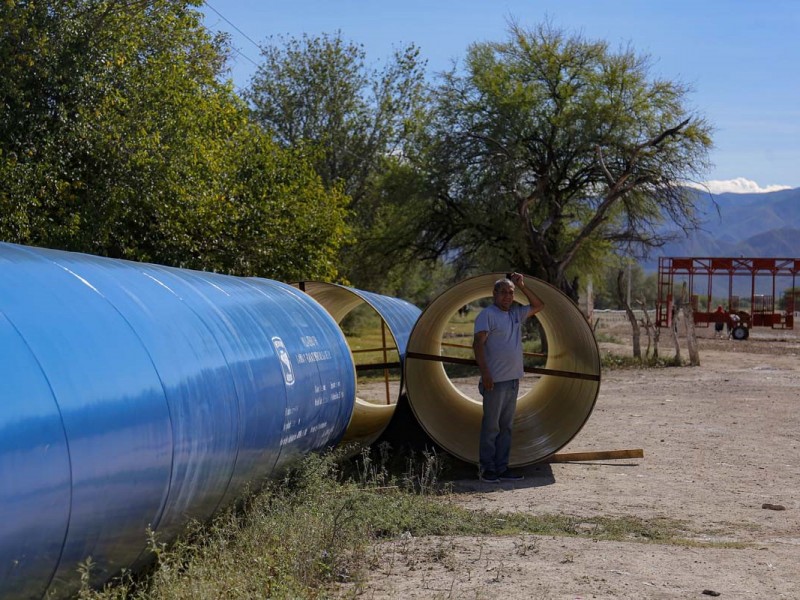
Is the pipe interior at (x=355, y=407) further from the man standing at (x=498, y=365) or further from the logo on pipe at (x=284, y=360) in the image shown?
the logo on pipe at (x=284, y=360)

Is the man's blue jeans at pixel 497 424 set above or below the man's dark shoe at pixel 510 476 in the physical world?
above

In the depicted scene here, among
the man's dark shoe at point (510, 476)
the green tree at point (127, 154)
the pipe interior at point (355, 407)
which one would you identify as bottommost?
the man's dark shoe at point (510, 476)

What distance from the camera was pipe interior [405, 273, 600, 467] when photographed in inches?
504

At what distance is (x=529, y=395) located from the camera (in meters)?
15.5

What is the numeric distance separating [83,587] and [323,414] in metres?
5.15

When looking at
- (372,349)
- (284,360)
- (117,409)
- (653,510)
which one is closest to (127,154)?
(372,349)

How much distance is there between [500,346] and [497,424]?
0.89 metres

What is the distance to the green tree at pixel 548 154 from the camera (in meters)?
30.6

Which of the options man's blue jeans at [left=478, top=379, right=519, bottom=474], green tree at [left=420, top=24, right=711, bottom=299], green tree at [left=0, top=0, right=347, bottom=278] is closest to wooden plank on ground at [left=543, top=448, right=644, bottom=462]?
man's blue jeans at [left=478, top=379, right=519, bottom=474]

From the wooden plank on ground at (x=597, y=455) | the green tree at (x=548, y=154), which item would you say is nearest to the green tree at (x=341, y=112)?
the green tree at (x=548, y=154)

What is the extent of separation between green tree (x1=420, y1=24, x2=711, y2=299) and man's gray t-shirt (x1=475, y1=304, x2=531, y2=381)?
59.3 feet

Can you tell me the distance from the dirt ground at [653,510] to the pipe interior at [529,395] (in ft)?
1.89

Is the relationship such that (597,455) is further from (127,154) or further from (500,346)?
(127,154)

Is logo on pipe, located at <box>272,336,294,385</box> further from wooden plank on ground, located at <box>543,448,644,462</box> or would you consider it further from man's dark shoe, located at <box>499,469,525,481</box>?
wooden plank on ground, located at <box>543,448,644,462</box>
